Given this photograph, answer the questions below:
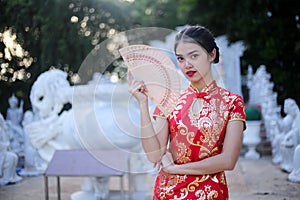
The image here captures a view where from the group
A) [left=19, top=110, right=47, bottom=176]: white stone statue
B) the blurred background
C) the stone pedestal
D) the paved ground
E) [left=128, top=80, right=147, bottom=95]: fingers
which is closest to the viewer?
[left=128, top=80, right=147, bottom=95]: fingers

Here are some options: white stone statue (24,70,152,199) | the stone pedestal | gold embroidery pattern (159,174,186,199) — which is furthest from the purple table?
the stone pedestal

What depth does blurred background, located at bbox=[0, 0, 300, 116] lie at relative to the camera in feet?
14.0

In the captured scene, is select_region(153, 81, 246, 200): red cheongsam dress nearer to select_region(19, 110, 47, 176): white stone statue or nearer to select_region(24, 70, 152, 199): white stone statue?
select_region(24, 70, 152, 199): white stone statue

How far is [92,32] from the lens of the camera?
7.63 meters

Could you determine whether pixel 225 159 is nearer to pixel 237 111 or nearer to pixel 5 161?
pixel 237 111

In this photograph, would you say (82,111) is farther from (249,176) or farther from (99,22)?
(99,22)

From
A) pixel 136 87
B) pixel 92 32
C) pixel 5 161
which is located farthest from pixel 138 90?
pixel 92 32

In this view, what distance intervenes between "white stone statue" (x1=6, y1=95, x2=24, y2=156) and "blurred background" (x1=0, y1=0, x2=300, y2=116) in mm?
169

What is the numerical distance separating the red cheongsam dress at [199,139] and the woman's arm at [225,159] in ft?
0.07

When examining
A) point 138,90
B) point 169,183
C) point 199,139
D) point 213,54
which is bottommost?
point 169,183

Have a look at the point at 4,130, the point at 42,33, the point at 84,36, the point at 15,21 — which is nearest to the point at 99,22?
the point at 84,36

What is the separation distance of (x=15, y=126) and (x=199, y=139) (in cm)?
629

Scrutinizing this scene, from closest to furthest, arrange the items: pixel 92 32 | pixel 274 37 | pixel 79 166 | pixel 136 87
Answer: pixel 136 87 < pixel 79 166 < pixel 92 32 < pixel 274 37

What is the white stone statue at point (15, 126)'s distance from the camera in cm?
662
